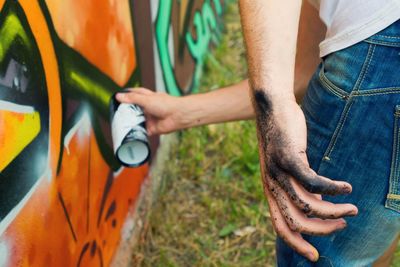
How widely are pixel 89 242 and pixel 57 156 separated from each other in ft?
1.47

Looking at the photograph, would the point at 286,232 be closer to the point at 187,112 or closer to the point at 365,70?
the point at 365,70

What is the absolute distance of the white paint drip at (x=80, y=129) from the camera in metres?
2.03

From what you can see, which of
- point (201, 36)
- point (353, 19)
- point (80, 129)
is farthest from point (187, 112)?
point (201, 36)

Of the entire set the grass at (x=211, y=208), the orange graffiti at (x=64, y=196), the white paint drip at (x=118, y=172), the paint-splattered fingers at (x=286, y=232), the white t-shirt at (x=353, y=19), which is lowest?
the grass at (x=211, y=208)

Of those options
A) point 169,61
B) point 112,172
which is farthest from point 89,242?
point 169,61

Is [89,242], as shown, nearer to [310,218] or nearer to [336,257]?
[336,257]

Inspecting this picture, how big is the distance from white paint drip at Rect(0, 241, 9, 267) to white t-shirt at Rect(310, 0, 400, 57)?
922mm

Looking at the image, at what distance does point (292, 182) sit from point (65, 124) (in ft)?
2.99

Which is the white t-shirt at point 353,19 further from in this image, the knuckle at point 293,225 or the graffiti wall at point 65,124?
the graffiti wall at point 65,124

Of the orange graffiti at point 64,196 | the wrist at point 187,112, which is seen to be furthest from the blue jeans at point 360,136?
the orange graffiti at point 64,196

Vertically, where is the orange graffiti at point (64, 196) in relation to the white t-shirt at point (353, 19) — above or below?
below

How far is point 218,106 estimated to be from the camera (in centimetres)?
203

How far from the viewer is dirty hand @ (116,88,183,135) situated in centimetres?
202

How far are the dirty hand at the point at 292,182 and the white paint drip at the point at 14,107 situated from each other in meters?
0.62
